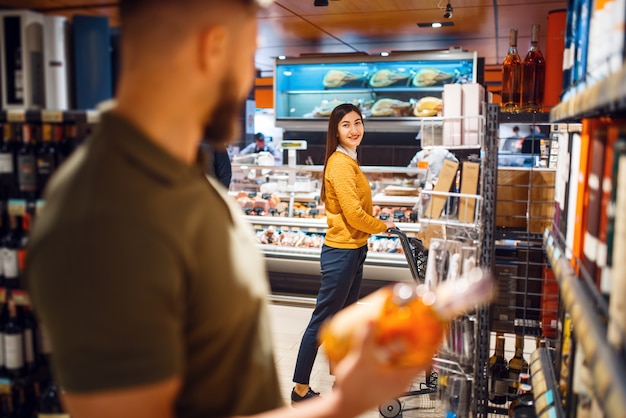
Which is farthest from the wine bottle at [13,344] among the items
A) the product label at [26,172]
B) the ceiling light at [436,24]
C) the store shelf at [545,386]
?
the ceiling light at [436,24]

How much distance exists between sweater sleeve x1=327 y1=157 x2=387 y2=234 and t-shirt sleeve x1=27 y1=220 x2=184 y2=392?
3086mm

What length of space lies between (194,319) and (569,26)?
202 centimetres

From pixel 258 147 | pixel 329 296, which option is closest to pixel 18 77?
pixel 329 296

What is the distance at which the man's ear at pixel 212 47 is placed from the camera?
0.91m

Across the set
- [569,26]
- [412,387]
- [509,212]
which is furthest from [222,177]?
[569,26]

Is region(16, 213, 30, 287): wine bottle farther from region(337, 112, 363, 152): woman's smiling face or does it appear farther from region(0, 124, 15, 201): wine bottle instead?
region(337, 112, 363, 152): woman's smiling face

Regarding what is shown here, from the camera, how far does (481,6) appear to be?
516 cm

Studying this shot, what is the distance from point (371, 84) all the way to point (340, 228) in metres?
3.32

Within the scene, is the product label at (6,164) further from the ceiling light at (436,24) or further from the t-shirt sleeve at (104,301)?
the ceiling light at (436,24)

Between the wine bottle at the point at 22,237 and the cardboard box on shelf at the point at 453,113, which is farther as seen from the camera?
the cardboard box on shelf at the point at 453,113

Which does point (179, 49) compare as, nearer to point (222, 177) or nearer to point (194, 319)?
point (194, 319)

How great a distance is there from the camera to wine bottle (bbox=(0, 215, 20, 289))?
2334 millimetres

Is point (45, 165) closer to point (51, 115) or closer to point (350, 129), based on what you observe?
point (51, 115)

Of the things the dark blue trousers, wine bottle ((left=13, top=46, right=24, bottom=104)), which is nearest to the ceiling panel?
wine bottle ((left=13, top=46, right=24, bottom=104))
